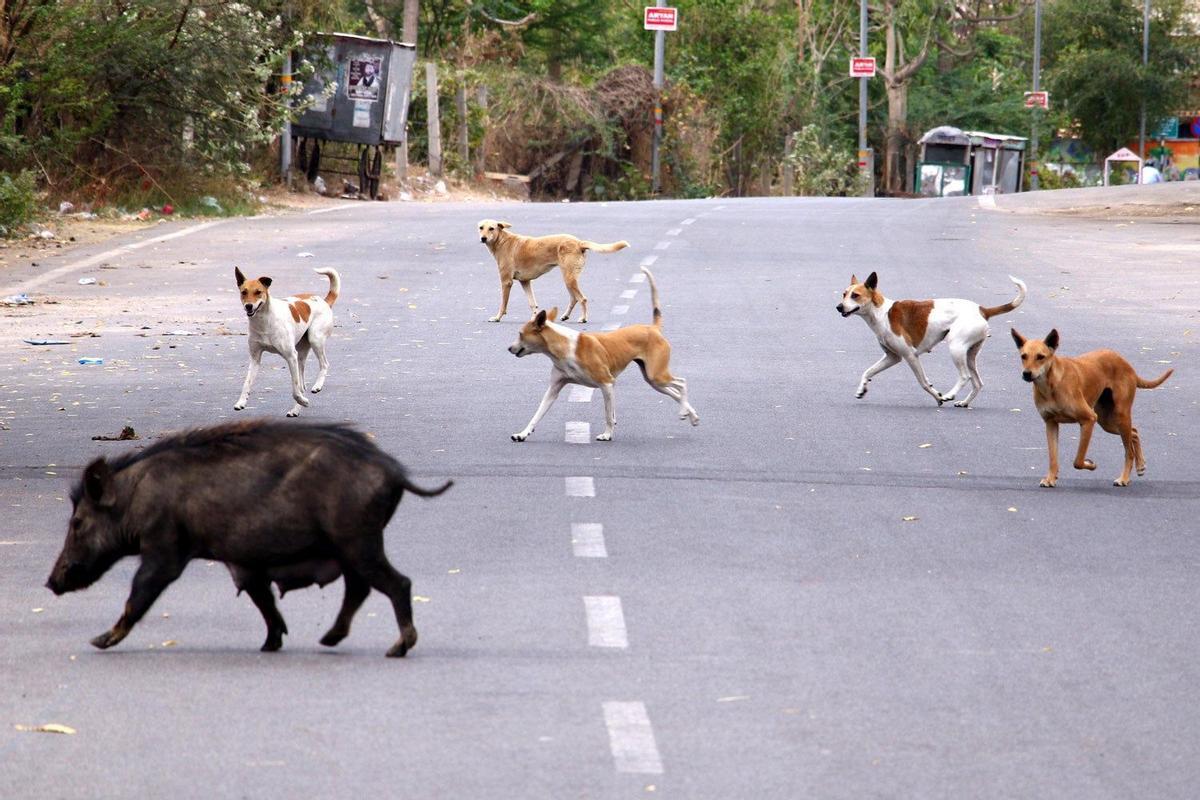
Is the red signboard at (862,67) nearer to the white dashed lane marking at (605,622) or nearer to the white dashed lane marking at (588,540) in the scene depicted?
the white dashed lane marking at (588,540)

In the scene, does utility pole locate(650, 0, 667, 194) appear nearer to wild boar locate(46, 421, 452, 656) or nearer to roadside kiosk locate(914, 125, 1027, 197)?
roadside kiosk locate(914, 125, 1027, 197)

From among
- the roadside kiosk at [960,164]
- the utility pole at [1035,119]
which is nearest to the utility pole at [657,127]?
the roadside kiosk at [960,164]

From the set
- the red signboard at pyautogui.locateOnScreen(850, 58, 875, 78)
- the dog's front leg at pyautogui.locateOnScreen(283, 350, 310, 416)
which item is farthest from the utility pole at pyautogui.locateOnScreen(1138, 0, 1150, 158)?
the dog's front leg at pyautogui.locateOnScreen(283, 350, 310, 416)

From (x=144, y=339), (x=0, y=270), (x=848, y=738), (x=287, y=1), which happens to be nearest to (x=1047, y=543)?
(x=848, y=738)

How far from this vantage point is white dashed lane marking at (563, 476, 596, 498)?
9883 mm

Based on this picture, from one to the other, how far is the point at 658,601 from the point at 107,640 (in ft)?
7.13

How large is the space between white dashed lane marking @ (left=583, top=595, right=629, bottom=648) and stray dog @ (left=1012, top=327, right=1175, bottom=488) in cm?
378

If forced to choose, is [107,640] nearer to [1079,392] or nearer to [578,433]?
[578,433]

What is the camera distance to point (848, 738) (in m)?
5.71

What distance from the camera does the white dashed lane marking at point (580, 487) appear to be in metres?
9.88

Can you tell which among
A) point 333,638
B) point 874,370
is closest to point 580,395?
point 874,370

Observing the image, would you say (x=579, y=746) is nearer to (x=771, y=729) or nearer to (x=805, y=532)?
(x=771, y=729)

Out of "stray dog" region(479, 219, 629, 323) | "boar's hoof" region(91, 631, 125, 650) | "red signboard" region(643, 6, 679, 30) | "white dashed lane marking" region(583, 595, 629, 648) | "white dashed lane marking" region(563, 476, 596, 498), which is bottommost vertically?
"boar's hoof" region(91, 631, 125, 650)

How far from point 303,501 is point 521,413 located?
6344 mm
